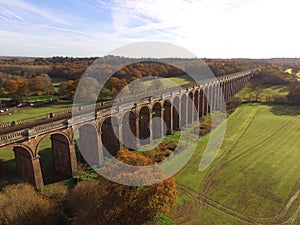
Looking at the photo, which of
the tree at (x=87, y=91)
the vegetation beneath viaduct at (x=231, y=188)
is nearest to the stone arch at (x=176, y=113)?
the vegetation beneath viaduct at (x=231, y=188)

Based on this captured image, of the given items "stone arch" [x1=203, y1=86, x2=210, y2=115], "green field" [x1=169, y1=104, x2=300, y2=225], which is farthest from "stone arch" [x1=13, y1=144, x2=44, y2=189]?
"stone arch" [x1=203, y1=86, x2=210, y2=115]

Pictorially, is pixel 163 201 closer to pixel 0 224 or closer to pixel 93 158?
pixel 0 224

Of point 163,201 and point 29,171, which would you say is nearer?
point 163,201

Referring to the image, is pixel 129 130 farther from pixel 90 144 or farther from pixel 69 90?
pixel 69 90

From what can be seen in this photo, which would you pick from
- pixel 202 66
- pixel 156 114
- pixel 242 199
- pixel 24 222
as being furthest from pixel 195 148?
pixel 202 66

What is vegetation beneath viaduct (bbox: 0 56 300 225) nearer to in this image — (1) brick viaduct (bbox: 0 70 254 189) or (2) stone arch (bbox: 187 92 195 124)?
(1) brick viaduct (bbox: 0 70 254 189)

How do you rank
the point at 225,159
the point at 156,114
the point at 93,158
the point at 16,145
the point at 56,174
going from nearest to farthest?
1. the point at 16,145
2. the point at 56,174
3. the point at 93,158
4. the point at 225,159
5. the point at 156,114

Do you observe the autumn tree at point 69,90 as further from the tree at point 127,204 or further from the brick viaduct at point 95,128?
the tree at point 127,204
